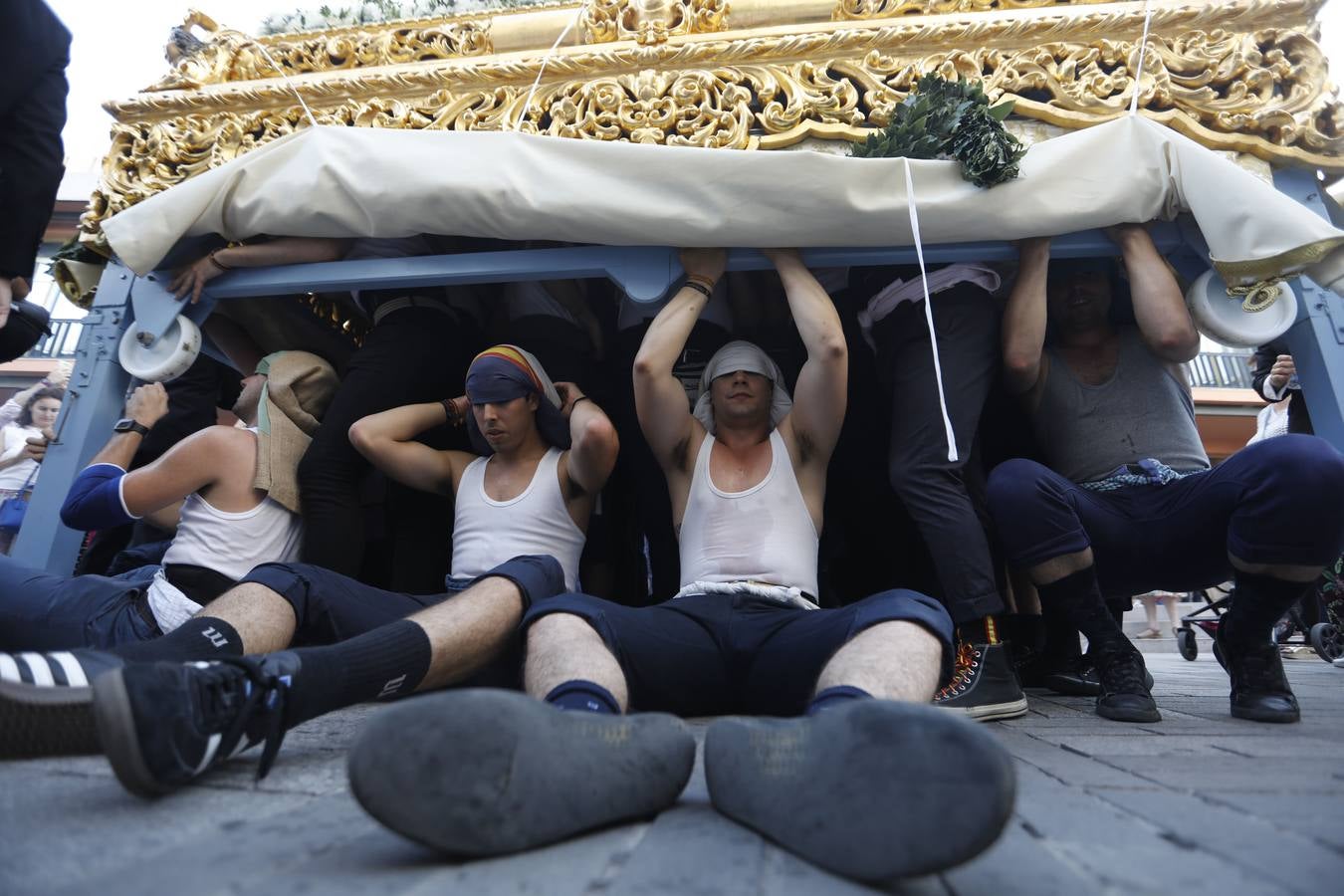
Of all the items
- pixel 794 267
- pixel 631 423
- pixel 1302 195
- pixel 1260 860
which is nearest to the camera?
pixel 1260 860

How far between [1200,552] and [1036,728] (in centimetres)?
88

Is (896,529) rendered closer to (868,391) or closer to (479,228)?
(868,391)

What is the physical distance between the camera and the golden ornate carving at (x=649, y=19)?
3234 millimetres

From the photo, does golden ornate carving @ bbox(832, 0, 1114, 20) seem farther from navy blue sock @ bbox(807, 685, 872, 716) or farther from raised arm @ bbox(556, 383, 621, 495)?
navy blue sock @ bbox(807, 685, 872, 716)

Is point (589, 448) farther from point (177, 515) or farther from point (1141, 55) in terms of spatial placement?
point (1141, 55)

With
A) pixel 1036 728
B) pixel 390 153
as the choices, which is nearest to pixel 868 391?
pixel 1036 728

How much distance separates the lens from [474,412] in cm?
264

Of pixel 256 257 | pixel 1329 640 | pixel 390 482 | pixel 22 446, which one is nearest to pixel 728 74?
pixel 256 257

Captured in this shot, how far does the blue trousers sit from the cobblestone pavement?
36.3 inches

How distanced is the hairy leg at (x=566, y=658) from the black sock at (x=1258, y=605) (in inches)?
73.6

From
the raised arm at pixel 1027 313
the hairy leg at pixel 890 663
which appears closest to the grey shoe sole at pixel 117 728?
the hairy leg at pixel 890 663

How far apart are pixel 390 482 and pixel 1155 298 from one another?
295 centimetres

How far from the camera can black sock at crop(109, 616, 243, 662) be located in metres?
1.63

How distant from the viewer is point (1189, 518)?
7.39ft
